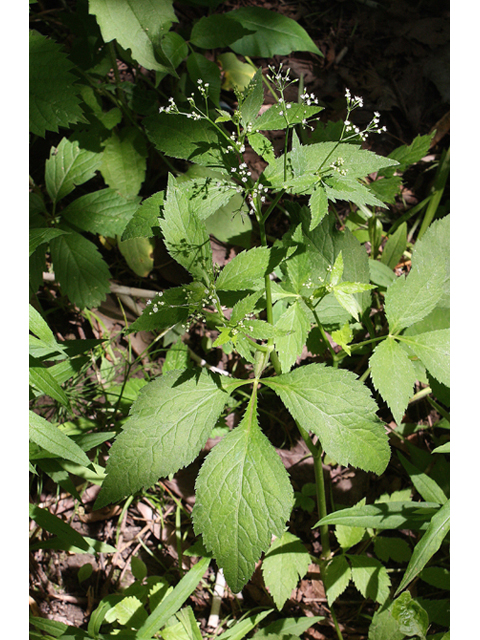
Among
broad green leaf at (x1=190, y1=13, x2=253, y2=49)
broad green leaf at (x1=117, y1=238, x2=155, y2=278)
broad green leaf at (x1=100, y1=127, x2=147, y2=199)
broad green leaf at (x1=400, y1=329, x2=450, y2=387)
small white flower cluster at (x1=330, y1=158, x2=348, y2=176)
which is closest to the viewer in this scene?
small white flower cluster at (x1=330, y1=158, x2=348, y2=176)

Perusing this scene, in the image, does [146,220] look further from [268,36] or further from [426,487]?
[426,487]

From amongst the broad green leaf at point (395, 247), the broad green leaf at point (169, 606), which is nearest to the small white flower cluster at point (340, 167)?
the broad green leaf at point (395, 247)

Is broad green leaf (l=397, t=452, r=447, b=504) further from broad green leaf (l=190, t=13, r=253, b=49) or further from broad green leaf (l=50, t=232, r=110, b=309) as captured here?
broad green leaf (l=190, t=13, r=253, b=49)

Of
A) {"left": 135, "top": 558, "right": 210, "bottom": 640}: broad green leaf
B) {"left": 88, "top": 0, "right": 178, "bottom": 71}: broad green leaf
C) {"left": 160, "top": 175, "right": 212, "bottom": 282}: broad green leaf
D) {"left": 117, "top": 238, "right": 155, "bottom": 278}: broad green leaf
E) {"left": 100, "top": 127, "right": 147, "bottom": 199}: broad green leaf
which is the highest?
{"left": 88, "top": 0, "right": 178, "bottom": 71}: broad green leaf

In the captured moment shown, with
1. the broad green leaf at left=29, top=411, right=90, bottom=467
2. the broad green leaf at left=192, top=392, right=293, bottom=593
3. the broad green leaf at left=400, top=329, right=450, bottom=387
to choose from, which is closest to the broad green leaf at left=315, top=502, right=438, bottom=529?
the broad green leaf at left=192, top=392, right=293, bottom=593

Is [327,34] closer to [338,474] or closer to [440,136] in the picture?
[440,136]

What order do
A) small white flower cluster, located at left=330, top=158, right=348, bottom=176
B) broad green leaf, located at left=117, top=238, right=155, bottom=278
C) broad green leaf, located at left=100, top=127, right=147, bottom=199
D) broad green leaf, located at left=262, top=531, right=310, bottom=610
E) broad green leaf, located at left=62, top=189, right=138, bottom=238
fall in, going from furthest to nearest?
broad green leaf, located at left=117, top=238, right=155, bottom=278 → broad green leaf, located at left=100, top=127, right=147, bottom=199 → broad green leaf, located at left=62, top=189, right=138, bottom=238 → broad green leaf, located at left=262, top=531, right=310, bottom=610 → small white flower cluster, located at left=330, top=158, right=348, bottom=176

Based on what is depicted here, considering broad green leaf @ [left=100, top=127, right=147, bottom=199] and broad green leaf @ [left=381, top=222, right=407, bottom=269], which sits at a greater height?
broad green leaf @ [left=100, top=127, right=147, bottom=199]
